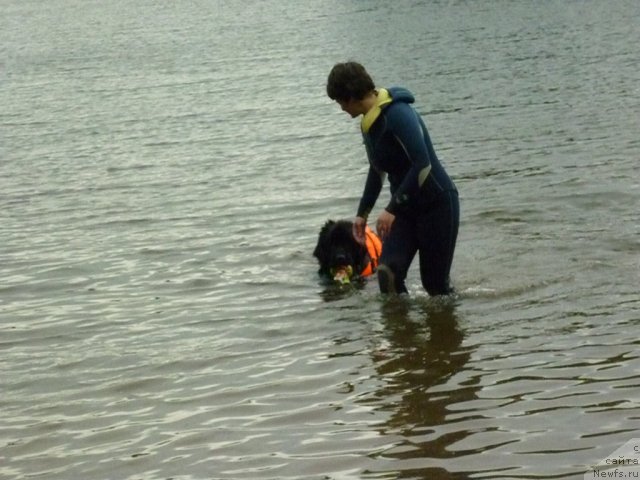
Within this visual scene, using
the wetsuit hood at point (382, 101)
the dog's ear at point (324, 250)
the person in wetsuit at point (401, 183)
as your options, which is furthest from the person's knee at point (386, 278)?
the dog's ear at point (324, 250)

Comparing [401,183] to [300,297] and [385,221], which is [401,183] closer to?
[385,221]

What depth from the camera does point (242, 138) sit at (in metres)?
18.2

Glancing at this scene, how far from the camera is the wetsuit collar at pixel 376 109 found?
715 cm

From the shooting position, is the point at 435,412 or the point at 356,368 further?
the point at 356,368

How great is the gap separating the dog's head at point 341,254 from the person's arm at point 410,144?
6.69ft

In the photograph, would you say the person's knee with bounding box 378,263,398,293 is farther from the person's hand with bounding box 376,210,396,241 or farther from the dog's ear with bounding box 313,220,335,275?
the dog's ear with bounding box 313,220,335,275

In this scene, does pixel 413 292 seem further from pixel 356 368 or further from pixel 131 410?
pixel 131 410

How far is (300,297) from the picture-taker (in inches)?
355

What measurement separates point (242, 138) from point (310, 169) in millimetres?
3498

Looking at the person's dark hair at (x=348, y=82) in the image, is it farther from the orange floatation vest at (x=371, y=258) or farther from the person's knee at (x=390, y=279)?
the orange floatation vest at (x=371, y=258)

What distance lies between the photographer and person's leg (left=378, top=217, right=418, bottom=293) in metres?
7.67

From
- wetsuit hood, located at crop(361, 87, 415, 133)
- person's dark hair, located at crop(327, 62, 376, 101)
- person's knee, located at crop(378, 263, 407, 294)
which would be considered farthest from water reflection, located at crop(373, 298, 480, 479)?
person's dark hair, located at crop(327, 62, 376, 101)

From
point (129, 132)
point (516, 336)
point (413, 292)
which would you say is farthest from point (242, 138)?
point (516, 336)

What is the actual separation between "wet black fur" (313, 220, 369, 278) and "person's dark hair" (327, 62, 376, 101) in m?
2.37
